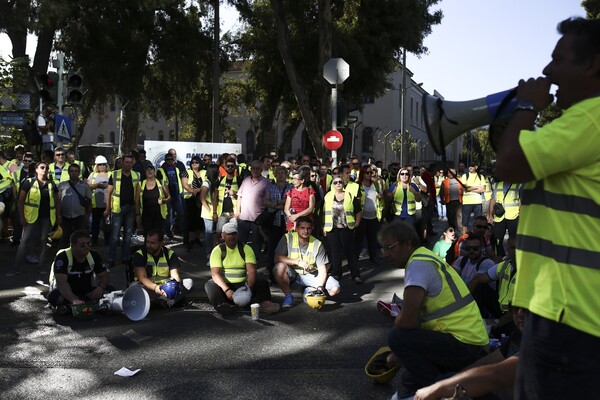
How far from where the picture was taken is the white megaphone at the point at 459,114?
2268 mm

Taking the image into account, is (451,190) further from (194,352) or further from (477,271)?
(194,352)

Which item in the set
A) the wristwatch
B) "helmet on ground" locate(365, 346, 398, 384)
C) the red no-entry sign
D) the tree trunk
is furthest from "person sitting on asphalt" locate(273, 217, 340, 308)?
the tree trunk

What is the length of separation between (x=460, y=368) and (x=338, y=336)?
2.89 metres

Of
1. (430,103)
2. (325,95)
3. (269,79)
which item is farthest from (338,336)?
(269,79)

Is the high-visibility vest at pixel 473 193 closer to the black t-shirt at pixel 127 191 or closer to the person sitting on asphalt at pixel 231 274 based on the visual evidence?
the black t-shirt at pixel 127 191

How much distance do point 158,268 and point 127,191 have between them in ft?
9.85

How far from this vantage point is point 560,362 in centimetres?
210

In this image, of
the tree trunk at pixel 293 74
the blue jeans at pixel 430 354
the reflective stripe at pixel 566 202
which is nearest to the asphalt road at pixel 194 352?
the blue jeans at pixel 430 354

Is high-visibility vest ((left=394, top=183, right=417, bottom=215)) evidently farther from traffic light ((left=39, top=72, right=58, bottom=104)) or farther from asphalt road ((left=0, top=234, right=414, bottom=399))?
traffic light ((left=39, top=72, right=58, bottom=104))

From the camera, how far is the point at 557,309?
6.92 feet

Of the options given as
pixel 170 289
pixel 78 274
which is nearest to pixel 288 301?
pixel 170 289

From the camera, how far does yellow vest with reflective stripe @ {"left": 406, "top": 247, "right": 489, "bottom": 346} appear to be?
168 inches

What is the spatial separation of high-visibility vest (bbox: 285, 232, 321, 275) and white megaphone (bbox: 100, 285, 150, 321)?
6.93 feet

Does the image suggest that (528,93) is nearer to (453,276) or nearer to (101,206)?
(453,276)
